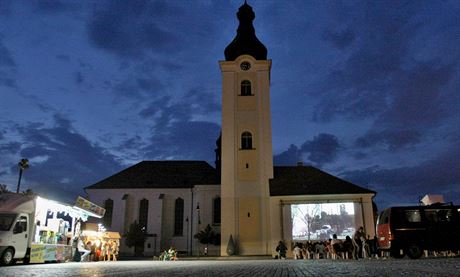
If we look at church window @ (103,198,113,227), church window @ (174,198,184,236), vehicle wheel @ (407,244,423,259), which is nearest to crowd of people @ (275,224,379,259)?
vehicle wheel @ (407,244,423,259)

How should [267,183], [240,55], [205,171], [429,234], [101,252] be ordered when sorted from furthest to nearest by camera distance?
[205,171] < [240,55] < [267,183] < [101,252] < [429,234]

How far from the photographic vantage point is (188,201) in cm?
4312

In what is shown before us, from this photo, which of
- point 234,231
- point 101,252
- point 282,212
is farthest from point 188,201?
point 101,252

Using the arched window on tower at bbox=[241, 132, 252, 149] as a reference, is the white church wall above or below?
below

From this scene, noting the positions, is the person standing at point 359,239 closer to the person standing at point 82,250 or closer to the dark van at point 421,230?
the dark van at point 421,230

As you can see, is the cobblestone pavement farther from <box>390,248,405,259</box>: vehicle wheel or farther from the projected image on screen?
the projected image on screen

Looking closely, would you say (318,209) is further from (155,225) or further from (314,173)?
(155,225)

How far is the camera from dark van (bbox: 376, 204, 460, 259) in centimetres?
1653

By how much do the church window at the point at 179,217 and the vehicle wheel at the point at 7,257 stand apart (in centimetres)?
2685

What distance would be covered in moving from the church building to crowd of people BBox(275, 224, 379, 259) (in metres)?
3.54

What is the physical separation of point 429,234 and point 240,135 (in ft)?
69.3

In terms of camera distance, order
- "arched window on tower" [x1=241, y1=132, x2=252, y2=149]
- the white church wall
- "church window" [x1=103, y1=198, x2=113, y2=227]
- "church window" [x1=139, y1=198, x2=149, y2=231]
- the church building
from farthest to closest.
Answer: "church window" [x1=103, y1=198, x2=113, y2=227]
"church window" [x1=139, y1=198, x2=149, y2=231]
the white church wall
"arched window on tower" [x1=241, y1=132, x2=252, y2=149]
the church building

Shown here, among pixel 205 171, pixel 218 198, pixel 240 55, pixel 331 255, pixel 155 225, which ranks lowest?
pixel 331 255

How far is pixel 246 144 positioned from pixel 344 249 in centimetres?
1570
